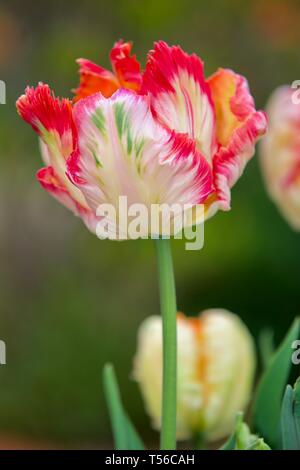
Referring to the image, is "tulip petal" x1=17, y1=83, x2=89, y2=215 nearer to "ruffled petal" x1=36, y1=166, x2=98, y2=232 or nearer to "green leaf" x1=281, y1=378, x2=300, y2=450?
"ruffled petal" x1=36, y1=166, x2=98, y2=232

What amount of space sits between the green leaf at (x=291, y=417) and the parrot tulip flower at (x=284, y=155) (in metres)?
0.26

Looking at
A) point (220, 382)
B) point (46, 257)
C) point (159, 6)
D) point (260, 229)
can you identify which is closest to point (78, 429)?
point (46, 257)

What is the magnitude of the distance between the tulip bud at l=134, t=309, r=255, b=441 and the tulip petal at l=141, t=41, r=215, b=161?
0.19m

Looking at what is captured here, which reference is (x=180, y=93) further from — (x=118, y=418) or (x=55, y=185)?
(x=118, y=418)

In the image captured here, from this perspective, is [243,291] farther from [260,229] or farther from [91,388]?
[91,388]

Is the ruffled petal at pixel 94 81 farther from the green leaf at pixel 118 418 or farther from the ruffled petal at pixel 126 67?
the green leaf at pixel 118 418

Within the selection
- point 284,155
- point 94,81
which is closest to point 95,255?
point 284,155

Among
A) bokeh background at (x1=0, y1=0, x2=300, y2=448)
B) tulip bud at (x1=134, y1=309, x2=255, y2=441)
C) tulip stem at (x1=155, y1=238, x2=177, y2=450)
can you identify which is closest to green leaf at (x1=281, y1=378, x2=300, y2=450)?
tulip stem at (x1=155, y1=238, x2=177, y2=450)

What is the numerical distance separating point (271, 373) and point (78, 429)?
158 centimetres

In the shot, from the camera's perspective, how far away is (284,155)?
64 cm

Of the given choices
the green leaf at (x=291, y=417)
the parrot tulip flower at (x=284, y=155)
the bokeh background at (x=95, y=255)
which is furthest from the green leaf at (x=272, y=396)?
the bokeh background at (x=95, y=255)

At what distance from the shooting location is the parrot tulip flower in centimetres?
61

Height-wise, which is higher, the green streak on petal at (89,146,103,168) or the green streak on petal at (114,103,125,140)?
the green streak on petal at (114,103,125,140)

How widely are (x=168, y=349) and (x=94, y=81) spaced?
11 centimetres
